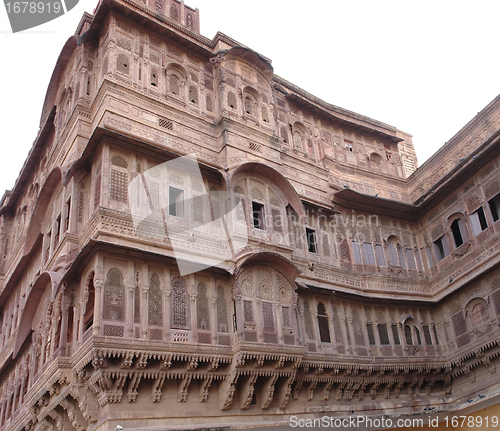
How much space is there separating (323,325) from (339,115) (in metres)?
8.72

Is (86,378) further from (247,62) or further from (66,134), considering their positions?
(247,62)

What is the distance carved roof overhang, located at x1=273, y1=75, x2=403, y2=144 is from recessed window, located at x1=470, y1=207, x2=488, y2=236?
233 inches

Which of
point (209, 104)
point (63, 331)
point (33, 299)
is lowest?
point (63, 331)

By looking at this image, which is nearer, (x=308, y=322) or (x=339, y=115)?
(x=308, y=322)

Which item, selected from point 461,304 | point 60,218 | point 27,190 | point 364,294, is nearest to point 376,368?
point 364,294

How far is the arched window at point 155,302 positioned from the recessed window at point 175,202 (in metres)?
1.86

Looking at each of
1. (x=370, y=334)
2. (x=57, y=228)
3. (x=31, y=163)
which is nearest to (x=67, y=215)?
(x=57, y=228)

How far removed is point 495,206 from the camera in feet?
50.2

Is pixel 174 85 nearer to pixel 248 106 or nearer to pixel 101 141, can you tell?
pixel 248 106

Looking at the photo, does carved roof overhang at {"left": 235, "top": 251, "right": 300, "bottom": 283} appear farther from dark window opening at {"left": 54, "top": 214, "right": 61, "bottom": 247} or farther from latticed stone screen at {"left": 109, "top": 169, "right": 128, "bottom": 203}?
dark window opening at {"left": 54, "top": 214, "right": 61, "bottom": 247}

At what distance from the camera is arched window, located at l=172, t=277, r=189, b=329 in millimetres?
11741

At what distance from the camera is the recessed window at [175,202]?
42.9 feet

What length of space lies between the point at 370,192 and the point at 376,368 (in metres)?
6.78

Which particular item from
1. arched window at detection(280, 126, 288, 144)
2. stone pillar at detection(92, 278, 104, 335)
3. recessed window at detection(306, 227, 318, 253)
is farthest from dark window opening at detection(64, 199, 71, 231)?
arched window at detection(280, 126, 288, 144)
